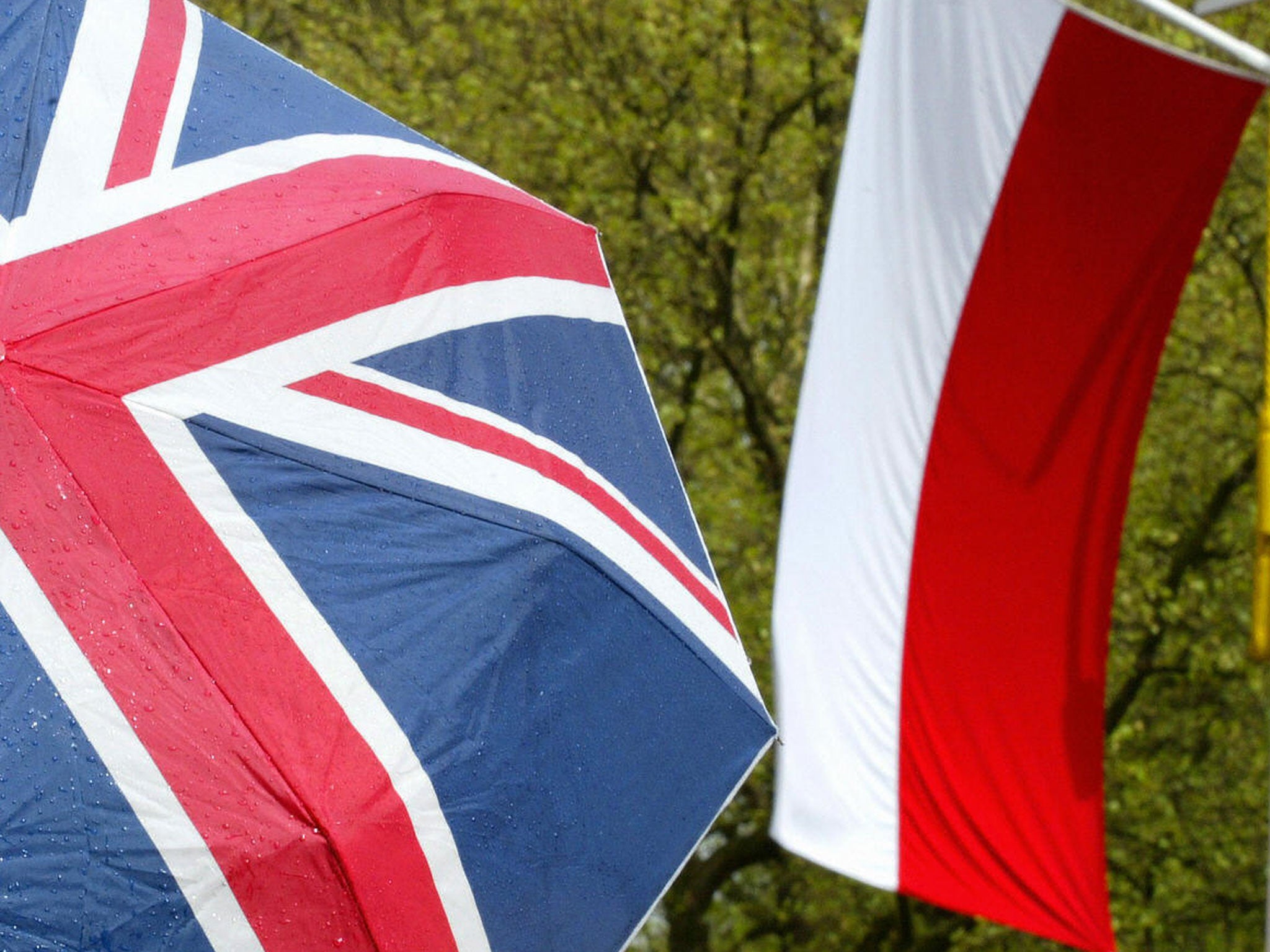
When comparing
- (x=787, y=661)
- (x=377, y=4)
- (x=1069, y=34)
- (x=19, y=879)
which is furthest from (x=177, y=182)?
(x=377, y=4)

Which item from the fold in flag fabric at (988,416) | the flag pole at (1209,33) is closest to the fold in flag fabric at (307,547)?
the fold in flag fabric at (988,416)

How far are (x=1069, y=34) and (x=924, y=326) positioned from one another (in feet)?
2.28

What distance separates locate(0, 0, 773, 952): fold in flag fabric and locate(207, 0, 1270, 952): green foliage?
6.03 meters

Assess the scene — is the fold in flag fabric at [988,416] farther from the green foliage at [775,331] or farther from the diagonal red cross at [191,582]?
the green foliage at [775,331]

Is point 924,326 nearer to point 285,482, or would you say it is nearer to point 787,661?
point 787,661

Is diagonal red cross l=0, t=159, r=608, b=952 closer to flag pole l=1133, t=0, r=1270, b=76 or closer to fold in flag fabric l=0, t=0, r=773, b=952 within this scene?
fold in flag fabric l=0, t=0, r=773, b=952

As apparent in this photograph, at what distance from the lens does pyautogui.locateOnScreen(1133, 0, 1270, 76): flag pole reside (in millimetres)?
3896

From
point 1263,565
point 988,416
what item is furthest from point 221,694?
point 1263,565

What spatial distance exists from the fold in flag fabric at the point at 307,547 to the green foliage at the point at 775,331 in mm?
6028

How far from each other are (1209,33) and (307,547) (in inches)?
92.3

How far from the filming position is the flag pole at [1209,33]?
12.8 ft

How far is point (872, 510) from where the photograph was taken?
377 cm

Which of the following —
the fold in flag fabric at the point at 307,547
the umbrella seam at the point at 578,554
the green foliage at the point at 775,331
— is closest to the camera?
the fold in flag fabric at the point at 307,547

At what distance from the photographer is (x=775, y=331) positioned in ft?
32.6
